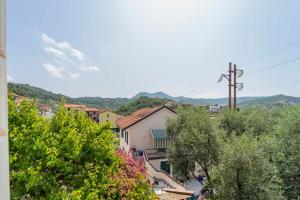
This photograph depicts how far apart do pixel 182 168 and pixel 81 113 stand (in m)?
15.1

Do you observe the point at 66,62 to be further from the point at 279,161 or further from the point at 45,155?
the point at 279,161

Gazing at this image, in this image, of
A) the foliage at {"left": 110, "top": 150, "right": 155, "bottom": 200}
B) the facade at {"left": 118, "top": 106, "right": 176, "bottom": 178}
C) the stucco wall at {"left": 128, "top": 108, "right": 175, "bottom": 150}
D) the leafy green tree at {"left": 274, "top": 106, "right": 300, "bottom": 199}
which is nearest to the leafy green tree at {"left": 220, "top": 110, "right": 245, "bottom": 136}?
the facade at {"left": 118, "top": 106, "right": 176, "bottom": 178}

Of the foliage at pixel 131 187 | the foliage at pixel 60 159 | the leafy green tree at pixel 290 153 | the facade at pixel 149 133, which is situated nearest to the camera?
the foliage at pixel 60 159

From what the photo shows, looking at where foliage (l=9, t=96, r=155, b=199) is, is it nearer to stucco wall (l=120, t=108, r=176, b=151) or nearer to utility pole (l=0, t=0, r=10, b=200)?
utility pole (l=0, t=0, r=10, b=200)

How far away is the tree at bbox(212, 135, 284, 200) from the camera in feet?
42.2

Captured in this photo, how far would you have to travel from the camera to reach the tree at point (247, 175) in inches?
507

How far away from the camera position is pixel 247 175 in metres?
13.3

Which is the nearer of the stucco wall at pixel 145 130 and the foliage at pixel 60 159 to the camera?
the foliage at pixel 60 159

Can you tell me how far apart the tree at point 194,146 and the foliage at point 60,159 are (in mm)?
12554

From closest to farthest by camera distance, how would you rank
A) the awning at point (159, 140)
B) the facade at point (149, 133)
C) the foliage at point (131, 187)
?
the foliage at point (131, 187) → the awning at point (159, 140) → the facade at point (149, 133)

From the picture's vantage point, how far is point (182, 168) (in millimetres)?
23188

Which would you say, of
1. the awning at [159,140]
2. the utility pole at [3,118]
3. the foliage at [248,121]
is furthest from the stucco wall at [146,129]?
the utility pole at [3,118]

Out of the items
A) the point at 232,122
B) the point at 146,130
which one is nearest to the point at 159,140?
the point at 146,130

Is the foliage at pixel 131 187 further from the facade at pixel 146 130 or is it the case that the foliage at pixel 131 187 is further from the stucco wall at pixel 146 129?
the stucco wall at pixel 146 129
